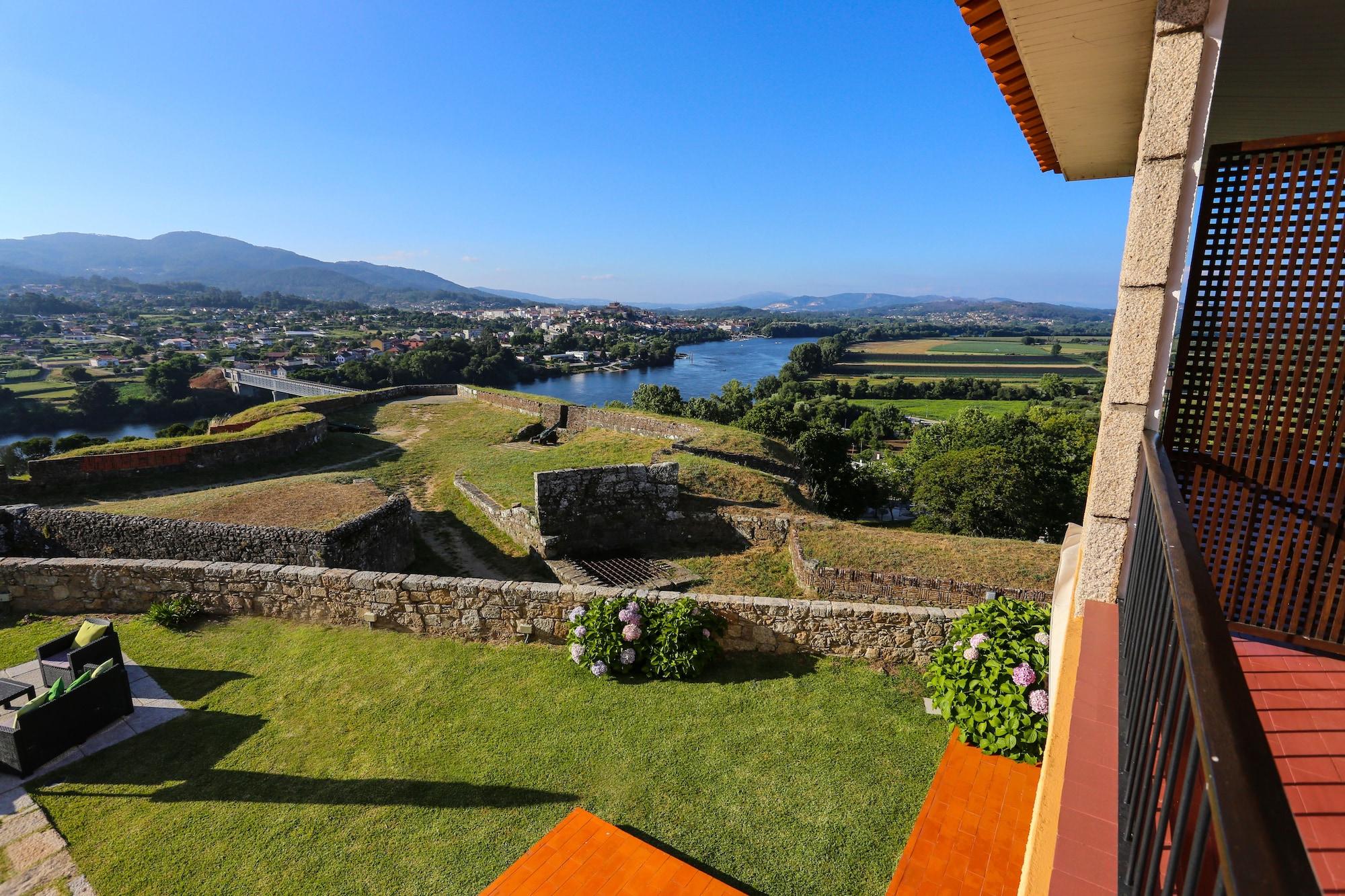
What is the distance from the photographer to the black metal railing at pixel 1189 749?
0.86m

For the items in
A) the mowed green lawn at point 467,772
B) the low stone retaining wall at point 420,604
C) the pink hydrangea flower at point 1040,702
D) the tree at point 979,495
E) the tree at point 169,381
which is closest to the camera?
the mowed green lawn at point 467,772

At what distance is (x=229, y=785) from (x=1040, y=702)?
728 cm

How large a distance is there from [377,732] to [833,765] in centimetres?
460

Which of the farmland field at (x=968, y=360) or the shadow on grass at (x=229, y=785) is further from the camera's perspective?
the farmland field at (x=968, y=360)

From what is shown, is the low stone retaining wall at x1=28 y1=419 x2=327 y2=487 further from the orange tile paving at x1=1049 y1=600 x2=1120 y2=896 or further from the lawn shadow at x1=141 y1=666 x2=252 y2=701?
the orange tile paving at x1=1049 y1=600 x2=1120 y2=896

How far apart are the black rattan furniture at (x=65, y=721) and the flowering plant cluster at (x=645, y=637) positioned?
4673 mm

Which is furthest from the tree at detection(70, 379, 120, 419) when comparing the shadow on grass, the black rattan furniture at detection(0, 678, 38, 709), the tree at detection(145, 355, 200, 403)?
the shadow on grass

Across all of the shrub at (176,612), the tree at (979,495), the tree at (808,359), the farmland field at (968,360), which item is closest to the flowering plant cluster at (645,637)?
the shrub at (176,612)

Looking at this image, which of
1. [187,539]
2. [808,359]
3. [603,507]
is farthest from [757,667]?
[808,359]

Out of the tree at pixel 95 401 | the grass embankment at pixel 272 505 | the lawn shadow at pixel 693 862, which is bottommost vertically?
the tree at pixel 95 401

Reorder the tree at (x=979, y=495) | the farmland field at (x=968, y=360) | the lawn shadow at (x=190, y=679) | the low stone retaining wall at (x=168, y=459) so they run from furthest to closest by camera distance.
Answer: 1. the farmland field at (x=968, y=360)
2. the tree at (x=979, y=495)
3. the low stone retaining wall at (x=168, y=459)
4. the lawn shadow at (x=190, y=679)

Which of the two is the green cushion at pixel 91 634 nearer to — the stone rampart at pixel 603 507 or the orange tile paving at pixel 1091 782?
the stone rampart at pixel 603 507

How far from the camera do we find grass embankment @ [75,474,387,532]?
33.3 feet

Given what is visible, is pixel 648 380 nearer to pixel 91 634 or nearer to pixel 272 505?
pixel 272 505
